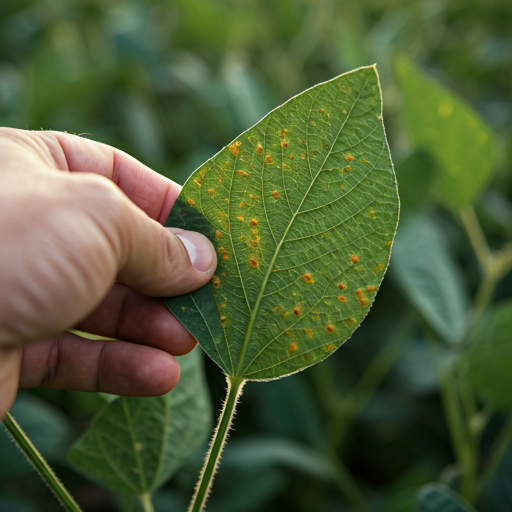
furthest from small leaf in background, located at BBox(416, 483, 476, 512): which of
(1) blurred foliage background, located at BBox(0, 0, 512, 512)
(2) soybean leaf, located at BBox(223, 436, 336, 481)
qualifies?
(2) soybean leaf, located at BBox(223, 436, 336, 481)

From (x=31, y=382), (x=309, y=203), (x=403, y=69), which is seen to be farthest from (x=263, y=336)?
(x=403, y=69)

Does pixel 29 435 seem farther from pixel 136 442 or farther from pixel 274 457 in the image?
pixel 274 457

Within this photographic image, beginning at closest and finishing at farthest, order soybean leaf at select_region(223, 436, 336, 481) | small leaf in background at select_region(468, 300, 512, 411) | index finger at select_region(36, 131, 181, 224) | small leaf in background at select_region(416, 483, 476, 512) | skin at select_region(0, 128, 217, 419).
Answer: skin at select_region(0, 128, 217, 419), index finger at select_region(36, 131, 181, 224), small leaf in background at select_region(416, 483, 476, 512), small leaf in background at select_region(468, 300, 512, 411), soybean leaf at select_region(223, 436, 336, 481)

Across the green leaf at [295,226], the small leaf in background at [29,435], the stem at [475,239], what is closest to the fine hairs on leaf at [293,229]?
the green leaf at [295,226]

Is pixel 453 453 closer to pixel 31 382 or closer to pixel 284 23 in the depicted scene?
pixel 31 382

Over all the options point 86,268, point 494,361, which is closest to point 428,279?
point 494,361

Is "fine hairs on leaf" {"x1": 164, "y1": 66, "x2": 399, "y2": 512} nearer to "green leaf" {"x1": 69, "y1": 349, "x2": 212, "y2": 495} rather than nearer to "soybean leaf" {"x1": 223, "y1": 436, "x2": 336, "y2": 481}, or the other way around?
"green leaf" {"x1": 69, "y1": 349, "x2": 212, "y2": 495}
